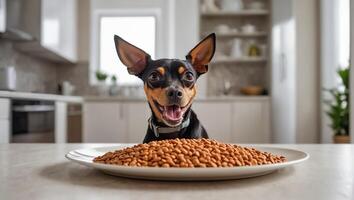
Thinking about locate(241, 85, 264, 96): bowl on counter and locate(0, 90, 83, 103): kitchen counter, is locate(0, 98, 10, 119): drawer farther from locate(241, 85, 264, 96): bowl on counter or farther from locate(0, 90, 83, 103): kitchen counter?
locate(241, 85, 264, 96): bowl on counter

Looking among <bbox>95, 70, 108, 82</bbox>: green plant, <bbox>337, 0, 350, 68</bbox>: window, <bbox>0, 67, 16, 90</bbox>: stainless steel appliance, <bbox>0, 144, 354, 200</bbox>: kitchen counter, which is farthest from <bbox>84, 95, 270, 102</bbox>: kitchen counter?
<bbox>0, 144, 354, 200</bbox>: kitchen counter

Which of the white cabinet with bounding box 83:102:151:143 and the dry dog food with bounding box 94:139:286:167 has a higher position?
the dry dog food with bounding box 94:139:286:167

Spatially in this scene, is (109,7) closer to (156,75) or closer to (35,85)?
(35,85)

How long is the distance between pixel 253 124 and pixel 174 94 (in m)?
4.08

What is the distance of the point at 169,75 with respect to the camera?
0.79 m

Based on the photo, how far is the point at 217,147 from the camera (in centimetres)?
55

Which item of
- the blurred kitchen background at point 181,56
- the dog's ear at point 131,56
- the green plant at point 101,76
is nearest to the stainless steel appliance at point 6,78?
the blurred kitchen background at point 181,56

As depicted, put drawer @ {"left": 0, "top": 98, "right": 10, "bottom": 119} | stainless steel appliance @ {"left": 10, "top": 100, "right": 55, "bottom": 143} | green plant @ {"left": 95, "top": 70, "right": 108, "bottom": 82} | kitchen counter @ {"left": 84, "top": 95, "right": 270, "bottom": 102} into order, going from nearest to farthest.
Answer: drawer @ {"left": 0, "top": 98, "right": 10, "bottom": 119} → stainless steel appliance @ {"left": 10, "top": 100, "right": 55, "bottom": 143} → kitchen counter @ {"left": 84, "top": 95, "right": 270, "bottom": 102} → green plant @ {"left": 95, "top": 70, "right": 108, "bottom": 82}

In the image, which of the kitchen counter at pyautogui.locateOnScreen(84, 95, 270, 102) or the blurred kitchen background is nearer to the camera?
the blurred kitchen background

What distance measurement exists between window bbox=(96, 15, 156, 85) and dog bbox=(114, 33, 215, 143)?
453cm

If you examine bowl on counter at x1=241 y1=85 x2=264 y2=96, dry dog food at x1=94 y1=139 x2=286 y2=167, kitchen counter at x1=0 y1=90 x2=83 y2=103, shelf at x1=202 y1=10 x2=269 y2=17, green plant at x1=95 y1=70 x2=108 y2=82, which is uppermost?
shelf at x1=202 y1=10 x2=269 y2=17

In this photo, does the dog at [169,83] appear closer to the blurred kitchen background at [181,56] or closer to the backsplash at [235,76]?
the blurred kitchen background at [181,56]

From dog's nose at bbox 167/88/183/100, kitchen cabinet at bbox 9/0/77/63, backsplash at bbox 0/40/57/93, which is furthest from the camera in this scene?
backsplash at bbox 0/40/57/93

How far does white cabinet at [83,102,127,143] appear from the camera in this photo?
186 inches
